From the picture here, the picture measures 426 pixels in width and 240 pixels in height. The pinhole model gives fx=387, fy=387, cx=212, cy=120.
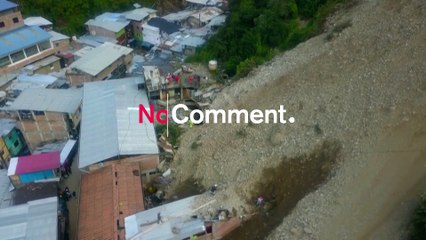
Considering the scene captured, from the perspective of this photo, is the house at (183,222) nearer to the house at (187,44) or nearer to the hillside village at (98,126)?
the hillside village at (98,126)

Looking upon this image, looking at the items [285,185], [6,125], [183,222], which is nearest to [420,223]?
[285,185]

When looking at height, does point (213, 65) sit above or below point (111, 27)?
above

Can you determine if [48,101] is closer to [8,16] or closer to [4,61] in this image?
[4,61]

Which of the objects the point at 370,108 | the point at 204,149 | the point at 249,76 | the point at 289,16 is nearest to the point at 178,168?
the point at 204,149

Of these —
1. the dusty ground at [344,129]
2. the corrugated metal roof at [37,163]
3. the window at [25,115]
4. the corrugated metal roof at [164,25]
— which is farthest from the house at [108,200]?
the corrugated metal roof at [164,25]

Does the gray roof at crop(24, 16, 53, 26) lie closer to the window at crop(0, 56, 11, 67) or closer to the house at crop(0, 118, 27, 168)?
the window at crop(0, 56, 11, 67)

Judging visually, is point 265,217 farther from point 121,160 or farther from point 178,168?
point 121,160
